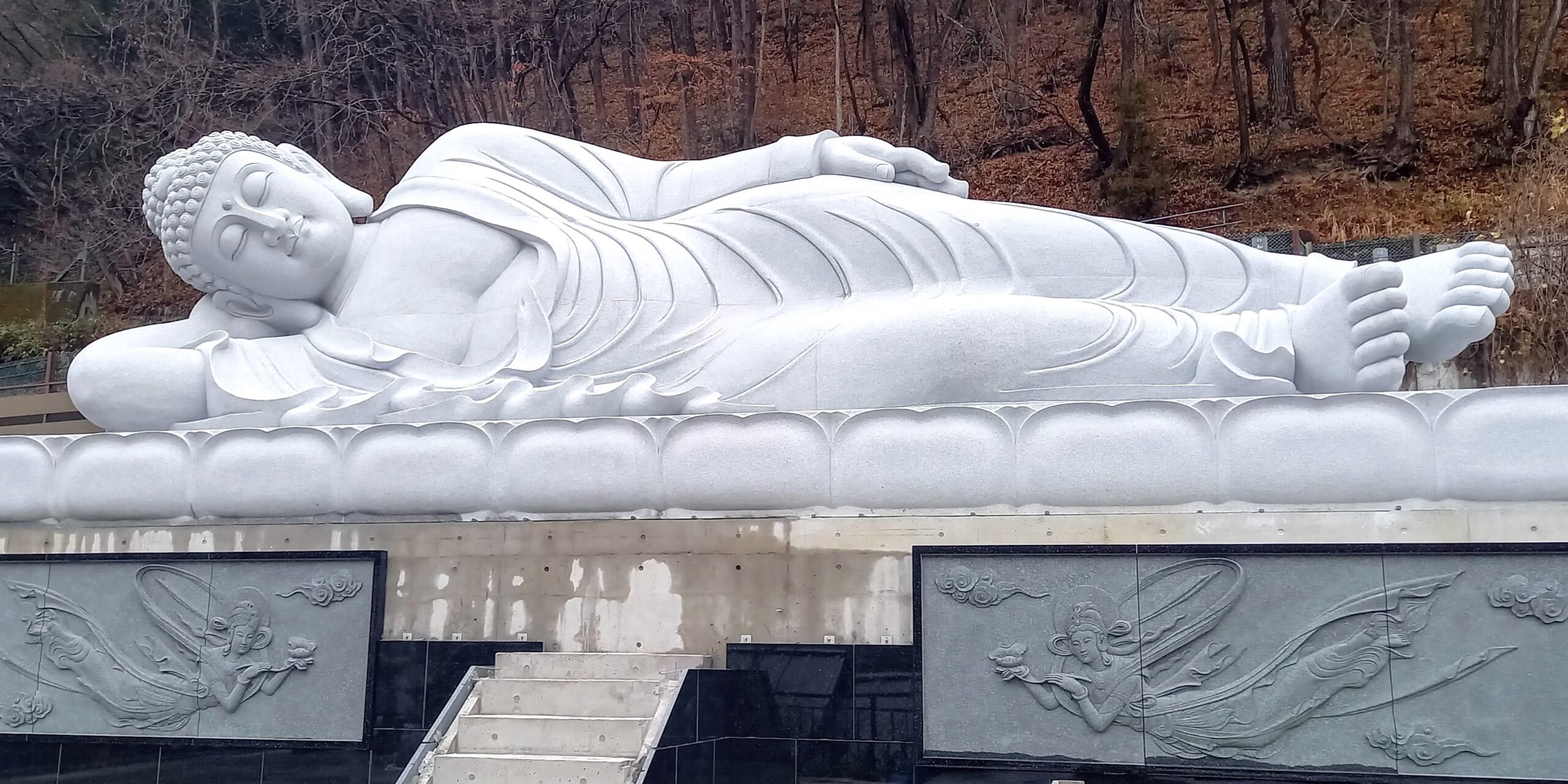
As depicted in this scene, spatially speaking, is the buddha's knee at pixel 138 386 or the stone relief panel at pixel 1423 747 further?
the buddha's knee at pixel 138 386

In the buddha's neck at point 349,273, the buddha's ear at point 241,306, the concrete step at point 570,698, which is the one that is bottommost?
the concrete step at point 570,698

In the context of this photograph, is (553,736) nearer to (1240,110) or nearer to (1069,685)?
(1069,685)

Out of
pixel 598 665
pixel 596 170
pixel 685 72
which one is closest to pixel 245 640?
pixel 598 665

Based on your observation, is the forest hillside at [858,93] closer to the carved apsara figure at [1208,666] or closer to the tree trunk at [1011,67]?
the tree trunk at [1011,67]

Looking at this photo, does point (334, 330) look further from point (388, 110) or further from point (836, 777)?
point (388, 110)

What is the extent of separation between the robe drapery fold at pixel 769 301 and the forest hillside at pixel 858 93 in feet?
33.5

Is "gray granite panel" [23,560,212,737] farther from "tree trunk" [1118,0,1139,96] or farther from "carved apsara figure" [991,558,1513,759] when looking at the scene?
"tree trunk" [1118,0,1139,96]

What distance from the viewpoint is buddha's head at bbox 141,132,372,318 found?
5.63 meters

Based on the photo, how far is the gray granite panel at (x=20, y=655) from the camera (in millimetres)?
5043

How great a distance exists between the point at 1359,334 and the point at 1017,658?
1635mm

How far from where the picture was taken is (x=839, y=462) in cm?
447

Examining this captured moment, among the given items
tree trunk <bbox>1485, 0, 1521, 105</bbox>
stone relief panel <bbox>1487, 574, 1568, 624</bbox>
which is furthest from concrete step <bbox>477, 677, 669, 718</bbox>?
tree trunk <bbox>1485, 0, 1521, 105</bbox>

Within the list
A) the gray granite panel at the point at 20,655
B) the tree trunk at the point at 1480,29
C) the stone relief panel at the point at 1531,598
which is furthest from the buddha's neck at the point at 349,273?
the tree trunk at the point at 1480,29

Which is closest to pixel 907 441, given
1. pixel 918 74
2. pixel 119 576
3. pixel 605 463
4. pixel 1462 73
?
pixel 605 463
